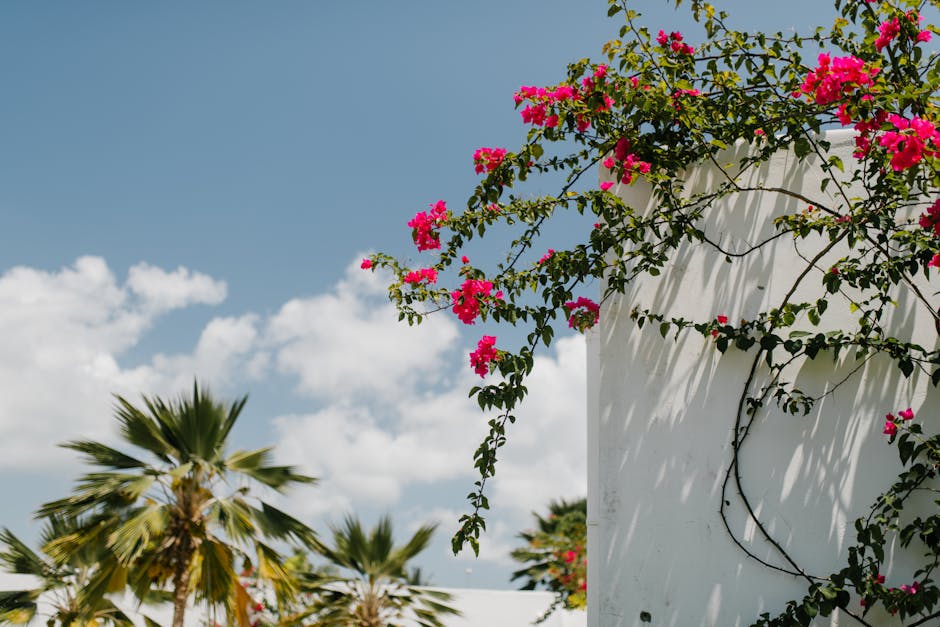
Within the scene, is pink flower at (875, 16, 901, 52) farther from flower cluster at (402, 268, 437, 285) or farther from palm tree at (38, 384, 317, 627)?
palm tree at (38, 384, 317, 627)

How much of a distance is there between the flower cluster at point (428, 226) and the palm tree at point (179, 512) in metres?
3.99

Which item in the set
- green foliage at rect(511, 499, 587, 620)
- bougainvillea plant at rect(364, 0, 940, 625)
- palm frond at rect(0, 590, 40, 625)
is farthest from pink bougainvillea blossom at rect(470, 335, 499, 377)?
green foliage at rect(511, 499, 587, 620)

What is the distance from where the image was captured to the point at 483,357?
3.79m

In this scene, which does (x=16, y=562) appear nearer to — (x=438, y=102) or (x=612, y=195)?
(x=438, y=102)

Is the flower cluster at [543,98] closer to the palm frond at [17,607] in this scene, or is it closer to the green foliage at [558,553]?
the palm frond at [17,607]

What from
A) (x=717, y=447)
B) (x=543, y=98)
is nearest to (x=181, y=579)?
(x=717, y=447)

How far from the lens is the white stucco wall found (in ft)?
12.2

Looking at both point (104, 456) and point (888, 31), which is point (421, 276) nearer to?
point (888, 31)

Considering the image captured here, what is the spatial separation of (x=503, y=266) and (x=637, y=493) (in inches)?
45.1

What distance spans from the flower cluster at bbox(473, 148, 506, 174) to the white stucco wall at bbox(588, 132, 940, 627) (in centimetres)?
85

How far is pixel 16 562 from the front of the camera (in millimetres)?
8445

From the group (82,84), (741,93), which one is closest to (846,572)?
(741,93)

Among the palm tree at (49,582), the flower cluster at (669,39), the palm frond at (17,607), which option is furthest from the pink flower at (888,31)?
the palm frond at (17,607)

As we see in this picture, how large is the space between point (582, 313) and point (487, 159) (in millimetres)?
869
